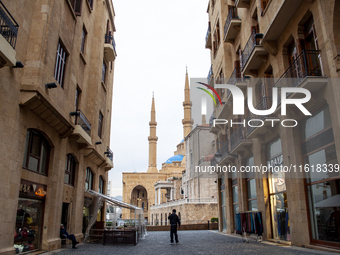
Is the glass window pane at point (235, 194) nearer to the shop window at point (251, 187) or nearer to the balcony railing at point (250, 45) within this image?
the shop window at point (251, 187)

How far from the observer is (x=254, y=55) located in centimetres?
1256

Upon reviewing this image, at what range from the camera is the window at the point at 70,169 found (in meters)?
13.1

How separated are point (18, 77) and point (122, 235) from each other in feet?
26.8

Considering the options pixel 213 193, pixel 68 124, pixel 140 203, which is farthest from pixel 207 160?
pixel 140 203

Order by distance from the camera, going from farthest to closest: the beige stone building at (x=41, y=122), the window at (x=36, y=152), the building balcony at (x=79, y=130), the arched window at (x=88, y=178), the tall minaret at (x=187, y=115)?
the tall minaret at (x=187, y=115)
the arched window at (x=88, y=178)
the building balcony at (x=79, y=130)
the window at (x=36, y=152)
the beige stone building at (x=41, y=122)

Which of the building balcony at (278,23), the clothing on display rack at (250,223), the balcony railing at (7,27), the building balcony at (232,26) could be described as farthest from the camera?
the building balcony at (232,26)

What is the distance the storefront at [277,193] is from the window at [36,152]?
902 centimetres

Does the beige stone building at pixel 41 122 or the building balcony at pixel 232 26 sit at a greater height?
the building balcony at pixel 232 26

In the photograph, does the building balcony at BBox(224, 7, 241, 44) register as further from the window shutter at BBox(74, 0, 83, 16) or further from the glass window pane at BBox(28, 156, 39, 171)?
the glass window pane at BBox(28, 156, 39, 171)

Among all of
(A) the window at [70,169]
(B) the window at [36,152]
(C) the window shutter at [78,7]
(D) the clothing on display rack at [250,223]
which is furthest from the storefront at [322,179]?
(C) the window shutter at [78,7]

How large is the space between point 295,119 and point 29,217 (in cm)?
945

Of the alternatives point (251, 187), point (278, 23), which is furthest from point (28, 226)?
point (278, 23)

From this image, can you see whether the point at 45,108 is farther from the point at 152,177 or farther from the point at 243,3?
the point at 152,177

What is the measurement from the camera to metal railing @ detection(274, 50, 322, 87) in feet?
28.2
